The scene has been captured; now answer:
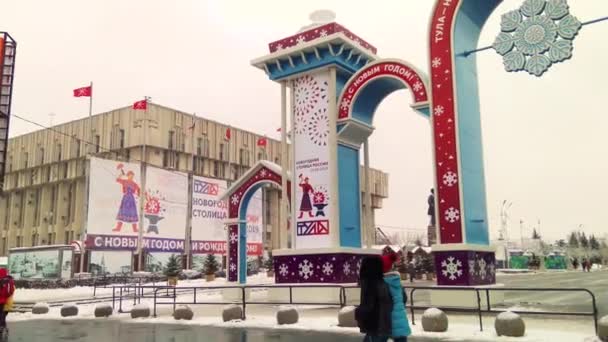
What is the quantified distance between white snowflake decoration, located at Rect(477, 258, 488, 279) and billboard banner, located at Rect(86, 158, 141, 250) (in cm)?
3496

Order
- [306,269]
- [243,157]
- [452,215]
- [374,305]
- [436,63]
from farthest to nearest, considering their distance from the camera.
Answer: [243,157]
[306,269]
[436,63]
[452,215]
[374,305]

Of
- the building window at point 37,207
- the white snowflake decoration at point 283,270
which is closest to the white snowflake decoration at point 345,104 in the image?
the white snowflake decoration at point 283,270

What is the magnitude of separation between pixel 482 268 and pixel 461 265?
45.3 inches

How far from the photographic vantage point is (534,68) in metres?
15.9

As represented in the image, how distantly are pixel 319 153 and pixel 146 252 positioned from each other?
33.7 m

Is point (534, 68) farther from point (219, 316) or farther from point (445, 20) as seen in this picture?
point (219, 316)

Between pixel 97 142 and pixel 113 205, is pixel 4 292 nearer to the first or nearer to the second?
pixel 113 205

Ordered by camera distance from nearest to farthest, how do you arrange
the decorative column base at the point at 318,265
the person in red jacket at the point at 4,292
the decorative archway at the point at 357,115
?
the person in red jacket at the point at 4,292 → the decorative archway at the point at 357,115 → the decorative column base at the point at 318,265

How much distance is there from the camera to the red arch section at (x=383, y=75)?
17.8 meters

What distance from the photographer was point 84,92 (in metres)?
44.8

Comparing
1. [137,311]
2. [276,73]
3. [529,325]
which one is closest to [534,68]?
[529,325]

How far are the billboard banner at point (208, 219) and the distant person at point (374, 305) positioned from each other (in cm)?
4724

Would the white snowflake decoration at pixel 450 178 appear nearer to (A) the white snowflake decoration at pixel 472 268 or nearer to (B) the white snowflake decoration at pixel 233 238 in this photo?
(A) the white snowflake decoration at pixel 472 268

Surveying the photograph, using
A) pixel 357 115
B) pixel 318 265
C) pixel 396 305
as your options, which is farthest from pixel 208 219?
pixel 396 305
